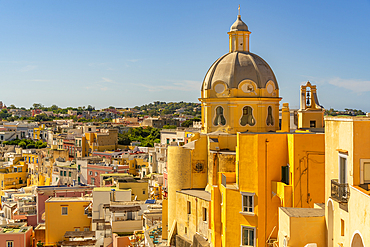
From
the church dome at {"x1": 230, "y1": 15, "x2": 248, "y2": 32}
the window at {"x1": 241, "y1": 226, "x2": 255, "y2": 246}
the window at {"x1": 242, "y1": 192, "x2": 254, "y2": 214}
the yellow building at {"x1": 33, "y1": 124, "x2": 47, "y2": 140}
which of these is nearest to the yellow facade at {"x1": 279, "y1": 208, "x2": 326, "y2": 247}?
the window at {"x1": 242, "y1": 192, "x2": 254, "y2": 214}

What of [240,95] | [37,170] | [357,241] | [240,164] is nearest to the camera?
[357,241]

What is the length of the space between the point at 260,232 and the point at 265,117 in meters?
8.39

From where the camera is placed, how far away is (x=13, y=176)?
237ft

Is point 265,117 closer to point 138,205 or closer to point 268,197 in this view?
point 268,197

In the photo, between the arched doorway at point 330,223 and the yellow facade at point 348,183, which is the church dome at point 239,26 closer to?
the yellow facade at point 348,183

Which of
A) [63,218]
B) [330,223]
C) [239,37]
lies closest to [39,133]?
[63,218]

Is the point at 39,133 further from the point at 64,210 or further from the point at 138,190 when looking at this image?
the point at 64,210

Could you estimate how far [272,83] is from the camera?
24.9 meters

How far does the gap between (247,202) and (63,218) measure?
21.6m

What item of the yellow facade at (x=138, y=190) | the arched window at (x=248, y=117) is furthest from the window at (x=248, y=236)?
the yellow facade at (x=138, y=190)

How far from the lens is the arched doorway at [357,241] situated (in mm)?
10953

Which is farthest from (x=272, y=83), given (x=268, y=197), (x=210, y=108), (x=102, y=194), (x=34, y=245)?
(x=34, y=245)

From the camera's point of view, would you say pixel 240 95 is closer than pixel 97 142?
Yes

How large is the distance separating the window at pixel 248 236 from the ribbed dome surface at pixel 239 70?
343 inches
